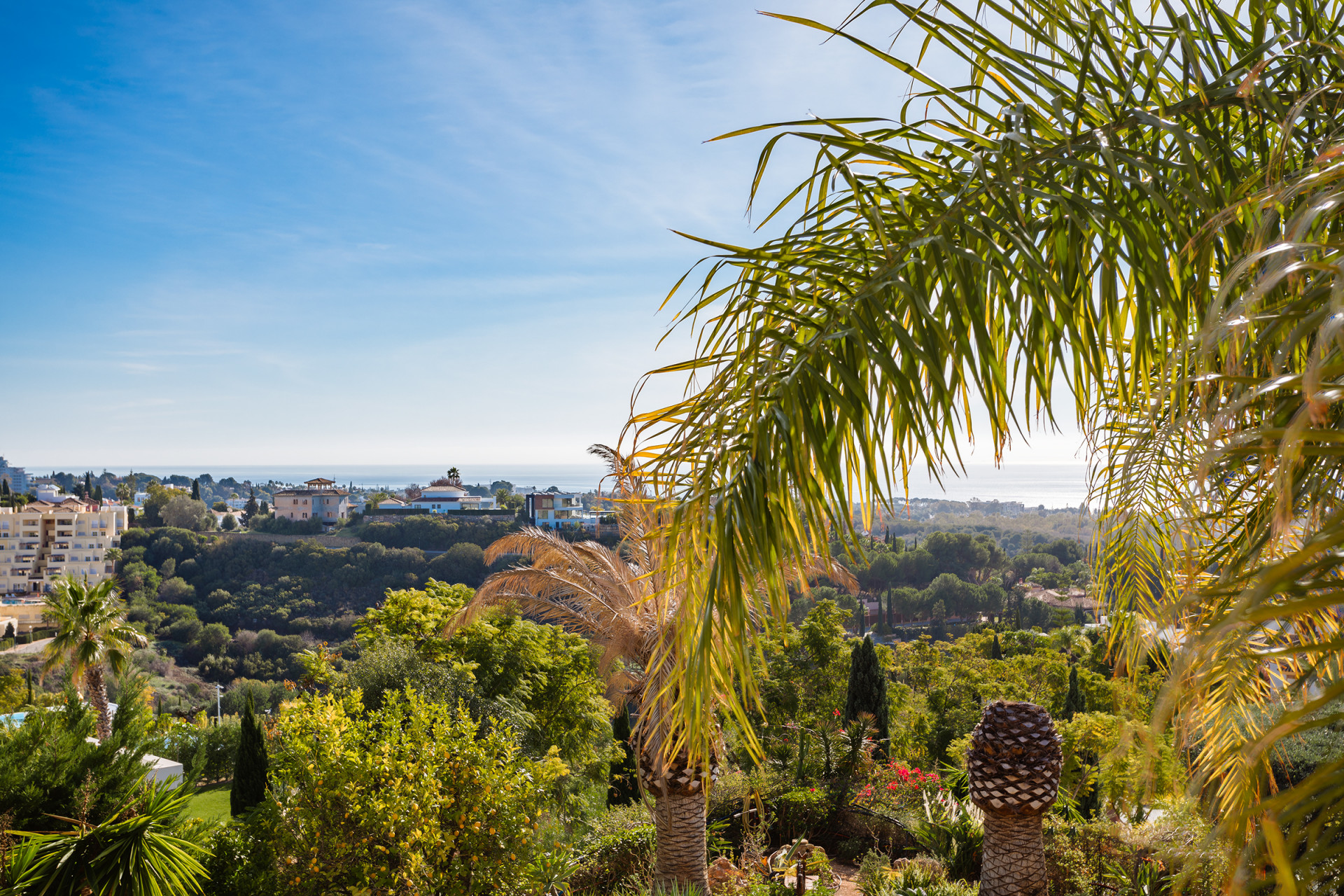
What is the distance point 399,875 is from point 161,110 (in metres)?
23.5

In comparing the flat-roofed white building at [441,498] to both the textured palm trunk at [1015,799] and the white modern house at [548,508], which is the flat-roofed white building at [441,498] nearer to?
the white modern house at [548,508]

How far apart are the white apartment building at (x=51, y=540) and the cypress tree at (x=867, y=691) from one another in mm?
86433

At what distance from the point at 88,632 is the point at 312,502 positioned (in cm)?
10024

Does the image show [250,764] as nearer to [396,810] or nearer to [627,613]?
[627,613]

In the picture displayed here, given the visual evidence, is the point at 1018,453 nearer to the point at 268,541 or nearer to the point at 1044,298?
the point at 1044,298

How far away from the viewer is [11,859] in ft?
16.5

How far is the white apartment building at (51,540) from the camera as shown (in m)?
79.9

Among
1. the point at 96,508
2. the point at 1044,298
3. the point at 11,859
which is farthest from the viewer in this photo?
the point at 96,508

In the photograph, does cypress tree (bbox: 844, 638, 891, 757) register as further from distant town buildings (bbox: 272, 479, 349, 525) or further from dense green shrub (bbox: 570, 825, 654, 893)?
distant town buildings (bbox: 272, 479, 349, 525)

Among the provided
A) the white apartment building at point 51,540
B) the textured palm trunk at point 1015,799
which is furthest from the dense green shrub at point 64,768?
the white apartment building at point 51,540

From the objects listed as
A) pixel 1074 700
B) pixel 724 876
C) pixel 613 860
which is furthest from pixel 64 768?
pixel 1074 700

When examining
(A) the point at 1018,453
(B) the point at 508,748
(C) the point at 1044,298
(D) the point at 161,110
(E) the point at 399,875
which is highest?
(D) the point at 161,110

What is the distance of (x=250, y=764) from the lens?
1448 cm

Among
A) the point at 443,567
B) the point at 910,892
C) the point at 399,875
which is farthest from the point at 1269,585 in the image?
the point at 443,567
